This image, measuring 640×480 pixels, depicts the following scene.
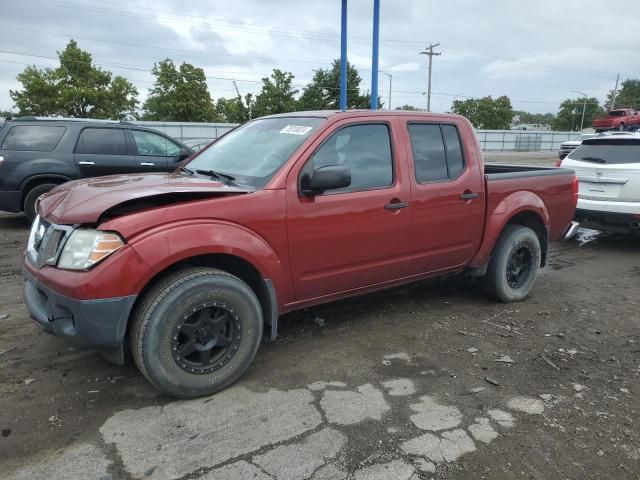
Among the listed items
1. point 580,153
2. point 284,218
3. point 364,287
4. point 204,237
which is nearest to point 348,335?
point 364,287

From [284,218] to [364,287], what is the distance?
0.98 metres

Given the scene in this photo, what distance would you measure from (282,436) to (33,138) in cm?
719

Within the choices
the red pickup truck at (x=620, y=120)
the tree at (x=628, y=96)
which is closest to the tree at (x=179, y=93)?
the red pickup truck at (x=620, y=120)

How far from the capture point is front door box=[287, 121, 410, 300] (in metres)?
3.44

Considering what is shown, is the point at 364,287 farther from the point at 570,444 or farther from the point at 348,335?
the point at 570,444

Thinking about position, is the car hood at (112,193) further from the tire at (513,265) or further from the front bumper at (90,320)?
the tire at (513,265)

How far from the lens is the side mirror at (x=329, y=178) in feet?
10.8

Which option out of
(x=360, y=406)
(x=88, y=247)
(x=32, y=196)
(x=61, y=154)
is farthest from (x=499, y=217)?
(x=32, y=196)

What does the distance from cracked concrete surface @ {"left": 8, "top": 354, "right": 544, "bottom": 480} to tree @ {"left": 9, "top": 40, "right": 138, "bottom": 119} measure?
41.5 m

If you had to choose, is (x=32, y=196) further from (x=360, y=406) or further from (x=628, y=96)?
(x=628, y=96)

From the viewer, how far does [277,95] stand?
42.1 m

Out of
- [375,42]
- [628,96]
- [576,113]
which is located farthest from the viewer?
[628,96]

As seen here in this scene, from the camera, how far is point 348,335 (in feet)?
13.4

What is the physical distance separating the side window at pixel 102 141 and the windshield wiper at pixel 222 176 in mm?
5112
